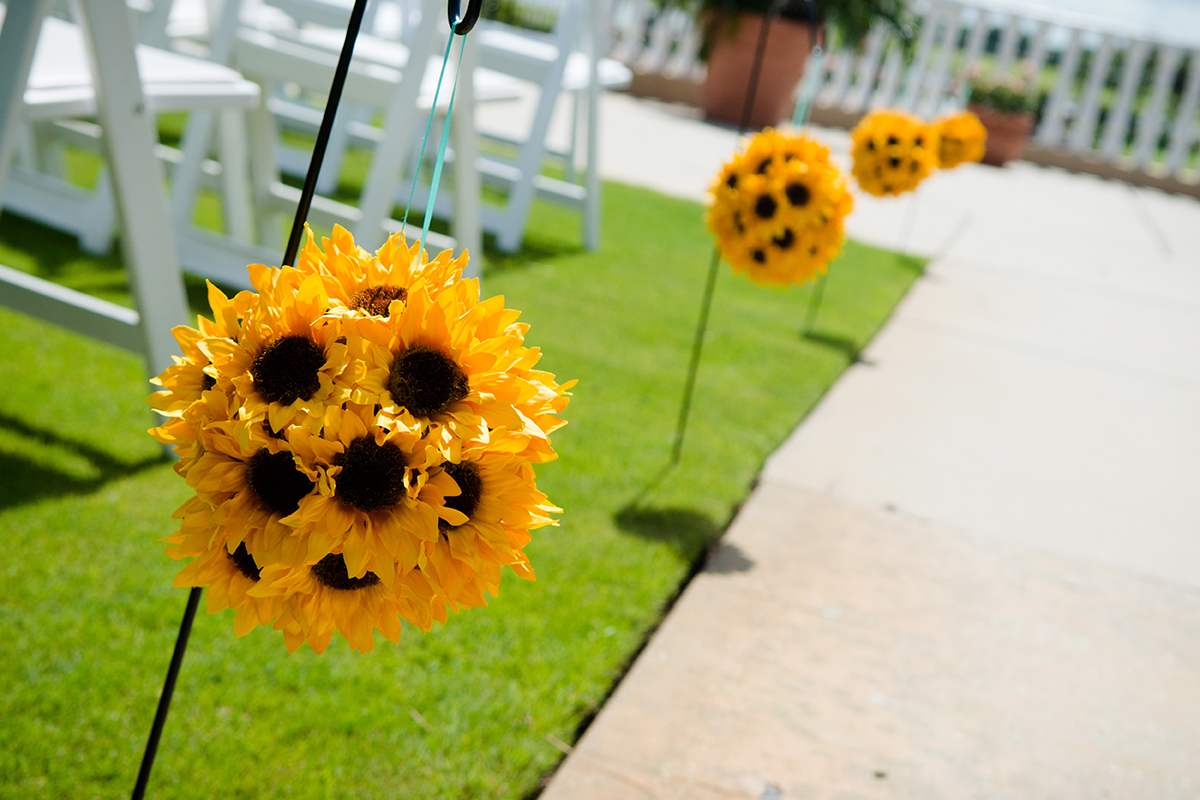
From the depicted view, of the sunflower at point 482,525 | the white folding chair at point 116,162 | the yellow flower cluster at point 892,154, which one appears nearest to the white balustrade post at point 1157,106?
the yellow flower cluster at point 892,154

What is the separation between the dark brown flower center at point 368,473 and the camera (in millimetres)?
785

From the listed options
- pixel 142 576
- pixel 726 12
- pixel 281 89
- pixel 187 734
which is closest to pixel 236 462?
pixel 187 734

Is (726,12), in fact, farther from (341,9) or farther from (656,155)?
(341,9)

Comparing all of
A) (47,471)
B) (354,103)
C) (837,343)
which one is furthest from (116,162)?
(837,343)

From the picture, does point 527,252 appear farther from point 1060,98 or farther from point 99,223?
point 1060,98

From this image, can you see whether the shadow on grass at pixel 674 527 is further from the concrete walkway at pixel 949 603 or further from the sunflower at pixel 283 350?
the sunflower at pixel 283 350

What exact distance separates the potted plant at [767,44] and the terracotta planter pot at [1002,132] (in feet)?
4.48

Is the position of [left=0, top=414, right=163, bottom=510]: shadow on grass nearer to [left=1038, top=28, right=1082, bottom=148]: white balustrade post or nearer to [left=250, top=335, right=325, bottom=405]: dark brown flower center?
[left=250, top=335, right=325, bottom=405]: dark brown flower center

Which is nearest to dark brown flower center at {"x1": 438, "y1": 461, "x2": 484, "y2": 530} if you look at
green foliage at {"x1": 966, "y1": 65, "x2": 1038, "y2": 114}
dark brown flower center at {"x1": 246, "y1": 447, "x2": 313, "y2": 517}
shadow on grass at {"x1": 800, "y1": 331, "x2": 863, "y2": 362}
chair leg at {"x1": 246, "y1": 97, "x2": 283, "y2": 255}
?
dark brown flower center at {"x1": 246, "y1": 447, "x2": 313, "y2": 517}

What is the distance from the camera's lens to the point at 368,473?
0.78 meters

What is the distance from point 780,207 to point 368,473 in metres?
1.83

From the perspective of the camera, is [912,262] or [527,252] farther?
[912,262]

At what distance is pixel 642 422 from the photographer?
9.69 feet

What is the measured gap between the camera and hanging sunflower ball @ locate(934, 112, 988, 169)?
5160mm
